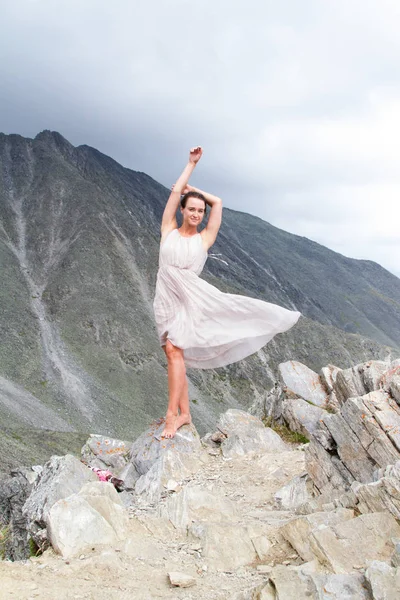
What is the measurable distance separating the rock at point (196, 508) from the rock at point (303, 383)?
7.32m

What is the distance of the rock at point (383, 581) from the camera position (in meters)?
4.07

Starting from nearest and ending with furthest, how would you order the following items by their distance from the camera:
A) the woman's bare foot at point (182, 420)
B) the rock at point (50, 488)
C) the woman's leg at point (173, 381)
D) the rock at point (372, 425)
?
the rock at point (50, 488) → the rock at point (372, 425) → the woman's leg at point (173, 381) → the woman's bare foot at point (182, 420)

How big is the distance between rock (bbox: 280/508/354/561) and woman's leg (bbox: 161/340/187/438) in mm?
4287

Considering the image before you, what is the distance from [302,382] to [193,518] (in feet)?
28.2

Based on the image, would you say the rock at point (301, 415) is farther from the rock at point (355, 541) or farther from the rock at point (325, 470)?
the rock at point (355, 541)

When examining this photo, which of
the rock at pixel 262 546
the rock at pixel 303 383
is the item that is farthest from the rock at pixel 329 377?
the rock at pixel 262 546

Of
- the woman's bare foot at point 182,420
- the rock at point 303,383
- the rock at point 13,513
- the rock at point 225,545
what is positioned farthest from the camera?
the rock at point 303,383

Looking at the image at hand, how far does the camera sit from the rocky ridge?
15.5 ft

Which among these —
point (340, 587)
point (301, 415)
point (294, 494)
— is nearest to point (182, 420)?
point (294, 494)

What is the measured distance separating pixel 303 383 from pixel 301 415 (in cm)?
210

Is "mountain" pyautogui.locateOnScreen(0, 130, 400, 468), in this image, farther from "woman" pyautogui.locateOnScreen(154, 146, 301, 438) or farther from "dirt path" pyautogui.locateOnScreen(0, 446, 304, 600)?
"dirt path" pyautogui.locateOnScreen(0, 446, 304, 600)

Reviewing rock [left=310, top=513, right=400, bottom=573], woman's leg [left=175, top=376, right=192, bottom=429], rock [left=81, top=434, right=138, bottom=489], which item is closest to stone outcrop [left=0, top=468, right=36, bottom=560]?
rock [left=81, top=434, right=138, bottom=489]

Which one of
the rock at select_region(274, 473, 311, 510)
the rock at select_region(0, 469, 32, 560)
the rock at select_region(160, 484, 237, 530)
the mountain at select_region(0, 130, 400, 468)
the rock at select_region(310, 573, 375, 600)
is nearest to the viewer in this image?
the rock at select_region(310, 573, 375, 600)

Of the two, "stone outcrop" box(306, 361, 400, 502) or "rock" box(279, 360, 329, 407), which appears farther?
"rock" box(279, 360, 329, 407)
